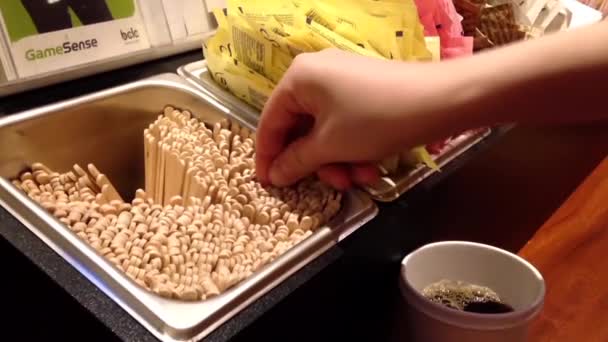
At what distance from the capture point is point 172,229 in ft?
2.42

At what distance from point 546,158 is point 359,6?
552 mm

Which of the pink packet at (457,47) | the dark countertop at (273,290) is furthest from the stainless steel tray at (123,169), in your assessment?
the pink packet at (457,47)

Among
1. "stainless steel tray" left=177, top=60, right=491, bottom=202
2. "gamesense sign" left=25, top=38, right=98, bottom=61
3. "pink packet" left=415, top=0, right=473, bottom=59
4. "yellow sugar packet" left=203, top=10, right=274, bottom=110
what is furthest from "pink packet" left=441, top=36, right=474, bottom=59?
"gamesense sign" left=25, top=38, right=98, bottom=61

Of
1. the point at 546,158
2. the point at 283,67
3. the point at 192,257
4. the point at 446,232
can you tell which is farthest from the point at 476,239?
the point at 192,257

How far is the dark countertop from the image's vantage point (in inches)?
24.6

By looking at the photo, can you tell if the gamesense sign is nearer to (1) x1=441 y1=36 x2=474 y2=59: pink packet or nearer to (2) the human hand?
(2) the human hand

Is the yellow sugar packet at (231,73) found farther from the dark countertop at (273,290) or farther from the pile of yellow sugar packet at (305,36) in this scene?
the dark countertop at (273,290)

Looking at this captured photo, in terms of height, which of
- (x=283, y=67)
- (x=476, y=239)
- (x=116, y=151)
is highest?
(x=283, y=67)

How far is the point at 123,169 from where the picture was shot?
3.23 feet

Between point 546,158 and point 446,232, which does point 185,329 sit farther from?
point 546,158

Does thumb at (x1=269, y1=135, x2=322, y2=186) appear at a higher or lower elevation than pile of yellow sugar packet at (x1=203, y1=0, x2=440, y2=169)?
lower

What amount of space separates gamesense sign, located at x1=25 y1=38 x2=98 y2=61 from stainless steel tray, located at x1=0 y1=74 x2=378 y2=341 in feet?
0.23

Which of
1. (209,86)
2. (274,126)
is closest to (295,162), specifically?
(274,126)

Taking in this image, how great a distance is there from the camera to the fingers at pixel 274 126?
0.72 m
